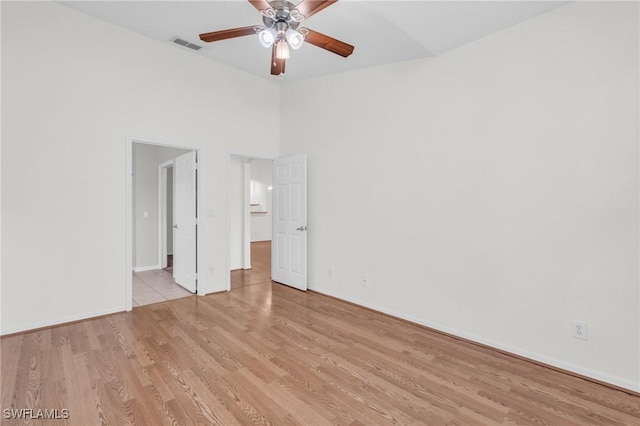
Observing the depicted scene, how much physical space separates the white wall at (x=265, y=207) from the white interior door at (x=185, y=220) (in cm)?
500

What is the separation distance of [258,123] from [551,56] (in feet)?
12.2

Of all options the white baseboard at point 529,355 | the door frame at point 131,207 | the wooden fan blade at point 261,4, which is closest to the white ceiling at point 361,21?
the wooden fan blade at point 261,4

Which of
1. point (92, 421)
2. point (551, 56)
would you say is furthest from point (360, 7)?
point (92, 421)

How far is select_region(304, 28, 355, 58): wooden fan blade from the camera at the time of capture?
2.47m

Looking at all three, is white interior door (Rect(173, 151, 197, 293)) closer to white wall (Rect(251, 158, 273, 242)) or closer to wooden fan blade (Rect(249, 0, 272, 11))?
wooden fan blade (Rect(249, 0, 272, 11))

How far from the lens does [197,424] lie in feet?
5.96

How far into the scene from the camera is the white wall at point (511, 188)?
90.0 inches

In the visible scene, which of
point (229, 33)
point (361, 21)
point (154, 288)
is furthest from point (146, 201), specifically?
point (361, 21)

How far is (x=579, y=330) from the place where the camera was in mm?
2436

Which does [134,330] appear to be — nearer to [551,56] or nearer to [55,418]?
[55,418]

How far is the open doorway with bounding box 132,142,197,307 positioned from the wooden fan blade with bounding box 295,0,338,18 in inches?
116

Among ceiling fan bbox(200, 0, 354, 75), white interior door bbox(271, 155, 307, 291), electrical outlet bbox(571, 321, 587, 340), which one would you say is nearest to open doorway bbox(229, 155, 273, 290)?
white interior door bbox(271, 155, 307, 291)

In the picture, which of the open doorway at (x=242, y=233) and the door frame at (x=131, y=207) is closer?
the door frame at (x=131, y=207)

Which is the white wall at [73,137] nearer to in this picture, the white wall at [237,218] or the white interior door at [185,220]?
the white interior door at [185,220]
